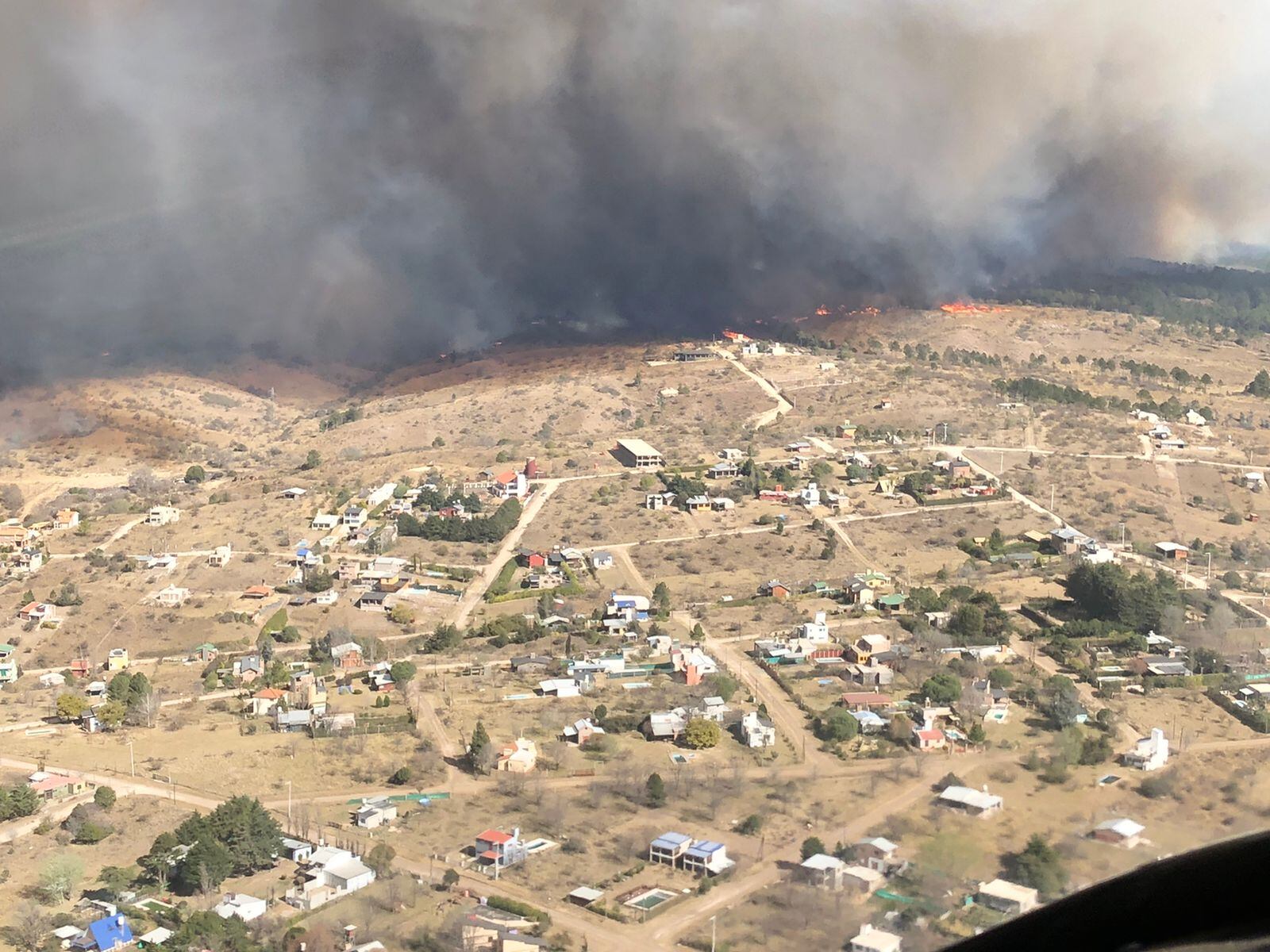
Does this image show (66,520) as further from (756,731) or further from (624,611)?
(756,731)

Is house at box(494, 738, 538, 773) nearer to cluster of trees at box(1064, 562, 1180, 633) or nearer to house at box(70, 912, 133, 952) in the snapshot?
house at box(70, 912, 133, 952)

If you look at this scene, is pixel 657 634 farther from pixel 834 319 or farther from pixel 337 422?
pixel 834 319

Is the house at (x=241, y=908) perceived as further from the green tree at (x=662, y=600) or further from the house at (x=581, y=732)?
the green tree at (x=662, y=600)

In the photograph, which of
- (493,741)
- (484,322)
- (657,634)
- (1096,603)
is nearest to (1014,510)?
(1096,603)

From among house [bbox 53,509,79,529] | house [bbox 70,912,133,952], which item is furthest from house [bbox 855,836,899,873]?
house [bbox 53,509,79,529]

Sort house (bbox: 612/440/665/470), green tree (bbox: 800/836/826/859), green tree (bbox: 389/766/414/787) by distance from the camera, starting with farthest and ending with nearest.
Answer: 1. house (bbox: 612/440/665/470)
2. green tree (bbox: 389/766/414/787)
3. green tree (bbox: 800/836/826/859)

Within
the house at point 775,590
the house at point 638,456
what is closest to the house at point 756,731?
the house at point 775,590
